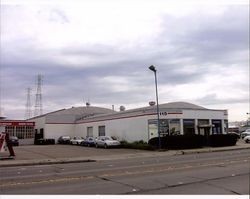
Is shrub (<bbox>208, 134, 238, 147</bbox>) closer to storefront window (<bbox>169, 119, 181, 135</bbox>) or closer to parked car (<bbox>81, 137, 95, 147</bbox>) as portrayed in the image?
storefront window (<bbox>169, 119, 181, 135</bbox>)

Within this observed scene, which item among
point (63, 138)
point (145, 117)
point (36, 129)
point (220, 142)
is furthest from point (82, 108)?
point (220, 142)

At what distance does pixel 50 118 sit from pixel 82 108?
11.9 meters

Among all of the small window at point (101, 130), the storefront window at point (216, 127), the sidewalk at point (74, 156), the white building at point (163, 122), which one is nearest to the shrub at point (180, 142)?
the sidewalk at point (74, 156)

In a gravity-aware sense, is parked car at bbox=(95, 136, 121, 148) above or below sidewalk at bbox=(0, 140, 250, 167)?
above

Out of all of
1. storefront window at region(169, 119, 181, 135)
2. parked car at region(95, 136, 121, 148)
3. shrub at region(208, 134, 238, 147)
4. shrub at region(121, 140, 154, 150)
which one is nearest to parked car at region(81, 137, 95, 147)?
parked car at region(95, 136, 121, 148)

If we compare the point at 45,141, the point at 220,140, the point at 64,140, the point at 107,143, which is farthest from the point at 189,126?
the point at 45,141

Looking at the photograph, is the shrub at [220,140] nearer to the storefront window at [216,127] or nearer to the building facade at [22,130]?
the storefront window at [216,127]

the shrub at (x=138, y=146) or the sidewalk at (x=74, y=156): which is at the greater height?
the shrub at (x=138, y=146)

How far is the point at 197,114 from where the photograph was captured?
147 ft

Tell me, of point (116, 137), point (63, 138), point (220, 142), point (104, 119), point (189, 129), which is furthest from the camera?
point (63, 138)

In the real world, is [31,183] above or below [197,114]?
below

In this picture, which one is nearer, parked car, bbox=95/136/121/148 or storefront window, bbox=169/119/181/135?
parked car, bbox=95/136/121/148

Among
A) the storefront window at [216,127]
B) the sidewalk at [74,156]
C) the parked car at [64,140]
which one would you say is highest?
the storefront window at [216,127]

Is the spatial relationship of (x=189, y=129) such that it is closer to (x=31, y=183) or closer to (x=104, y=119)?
(x=104, y=119)
